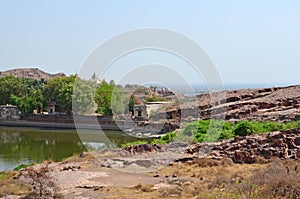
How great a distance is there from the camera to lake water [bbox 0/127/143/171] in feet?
97.1

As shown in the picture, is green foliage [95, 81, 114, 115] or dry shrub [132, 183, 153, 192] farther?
green foliage [95, 81, 114, 115]

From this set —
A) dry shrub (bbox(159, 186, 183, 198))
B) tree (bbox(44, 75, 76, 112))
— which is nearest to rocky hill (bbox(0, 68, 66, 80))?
tree (bbox(44, 75, 76, 112))

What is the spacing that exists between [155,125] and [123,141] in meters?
5.60

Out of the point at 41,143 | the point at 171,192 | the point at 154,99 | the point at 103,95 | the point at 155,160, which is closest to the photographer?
the point at 171,192

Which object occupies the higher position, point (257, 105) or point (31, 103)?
point (31, 103)

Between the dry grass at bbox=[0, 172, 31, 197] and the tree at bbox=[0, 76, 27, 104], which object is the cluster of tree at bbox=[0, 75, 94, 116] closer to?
the tree at bbox=[0, 76, 27, 104]

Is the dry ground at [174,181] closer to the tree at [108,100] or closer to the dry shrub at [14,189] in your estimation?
the dry shrub at [14,189]

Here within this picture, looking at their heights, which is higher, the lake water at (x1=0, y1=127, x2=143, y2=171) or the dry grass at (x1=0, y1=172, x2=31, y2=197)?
the dry grass at (x1=0, y1=172, x2=31, y2=197)

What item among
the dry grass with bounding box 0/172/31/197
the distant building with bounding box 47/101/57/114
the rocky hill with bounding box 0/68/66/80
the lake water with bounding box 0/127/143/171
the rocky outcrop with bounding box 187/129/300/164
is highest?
the rocky hill with bounding box 0/68/66/80

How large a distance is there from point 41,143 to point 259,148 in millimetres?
24122

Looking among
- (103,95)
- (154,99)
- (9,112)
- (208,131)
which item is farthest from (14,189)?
(9,112)

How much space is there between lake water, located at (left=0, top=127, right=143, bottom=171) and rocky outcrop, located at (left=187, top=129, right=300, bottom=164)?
12444mm

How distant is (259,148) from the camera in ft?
62.0

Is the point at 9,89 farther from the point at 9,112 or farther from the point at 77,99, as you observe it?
the point at 77,99
